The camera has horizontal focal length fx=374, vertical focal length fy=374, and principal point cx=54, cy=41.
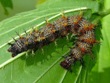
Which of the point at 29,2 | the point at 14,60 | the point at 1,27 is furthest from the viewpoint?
the point at 29,2

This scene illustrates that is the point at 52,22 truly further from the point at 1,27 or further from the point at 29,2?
the point at 29,2

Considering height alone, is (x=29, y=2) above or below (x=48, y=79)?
below

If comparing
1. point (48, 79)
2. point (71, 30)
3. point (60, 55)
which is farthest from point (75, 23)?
point (48, 79)

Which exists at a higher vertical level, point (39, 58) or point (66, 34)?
point (66, 34)
